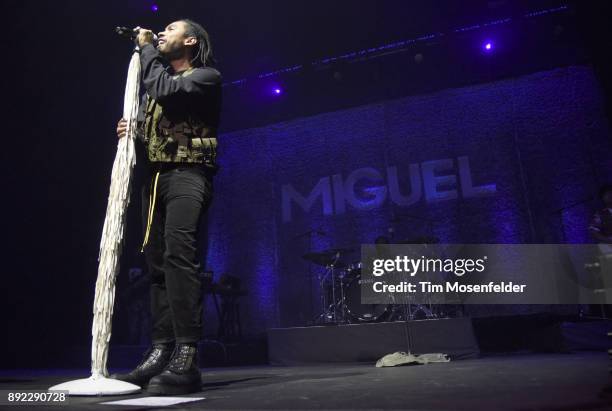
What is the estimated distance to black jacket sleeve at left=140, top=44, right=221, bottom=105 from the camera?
189 centimetres

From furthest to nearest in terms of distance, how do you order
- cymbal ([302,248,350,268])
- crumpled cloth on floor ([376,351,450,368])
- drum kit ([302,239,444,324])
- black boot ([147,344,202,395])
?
cymbal ([302,248,350,268]) < drum kit ([302,239,444,324]) < crumpled cloth on floor ([376,351,450,368]) < black boot ([147,344,202,395])

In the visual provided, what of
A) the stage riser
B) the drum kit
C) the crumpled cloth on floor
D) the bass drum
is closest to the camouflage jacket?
the crumpled cloth on floor

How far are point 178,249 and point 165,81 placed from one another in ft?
2.15

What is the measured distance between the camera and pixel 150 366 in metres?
2.01

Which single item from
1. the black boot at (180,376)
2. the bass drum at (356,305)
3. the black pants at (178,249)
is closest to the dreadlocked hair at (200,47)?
the black pants at (178,249)

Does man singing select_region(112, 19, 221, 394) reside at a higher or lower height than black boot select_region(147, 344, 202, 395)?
higher

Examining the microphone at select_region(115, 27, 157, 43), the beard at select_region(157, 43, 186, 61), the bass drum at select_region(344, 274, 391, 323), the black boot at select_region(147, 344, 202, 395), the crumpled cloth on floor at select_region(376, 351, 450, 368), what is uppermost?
the microphone at select_region(115, 27, 157, 43)

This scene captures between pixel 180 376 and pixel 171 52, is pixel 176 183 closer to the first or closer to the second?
pixel 171 52

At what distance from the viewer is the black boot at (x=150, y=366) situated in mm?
1943

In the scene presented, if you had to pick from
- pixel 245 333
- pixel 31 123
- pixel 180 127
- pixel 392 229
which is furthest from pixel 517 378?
pixel 245 333

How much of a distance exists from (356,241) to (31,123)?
4814 mm

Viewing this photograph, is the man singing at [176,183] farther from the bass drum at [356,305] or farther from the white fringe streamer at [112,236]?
the bass drum at [356,305]

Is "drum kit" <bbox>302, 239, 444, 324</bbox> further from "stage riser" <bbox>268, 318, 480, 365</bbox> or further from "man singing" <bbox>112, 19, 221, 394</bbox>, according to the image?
"man singing" <bbox>112, 19, 221, 394</bbox>

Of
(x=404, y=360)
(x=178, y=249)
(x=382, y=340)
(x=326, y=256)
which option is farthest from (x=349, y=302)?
(x=178, y=249)
